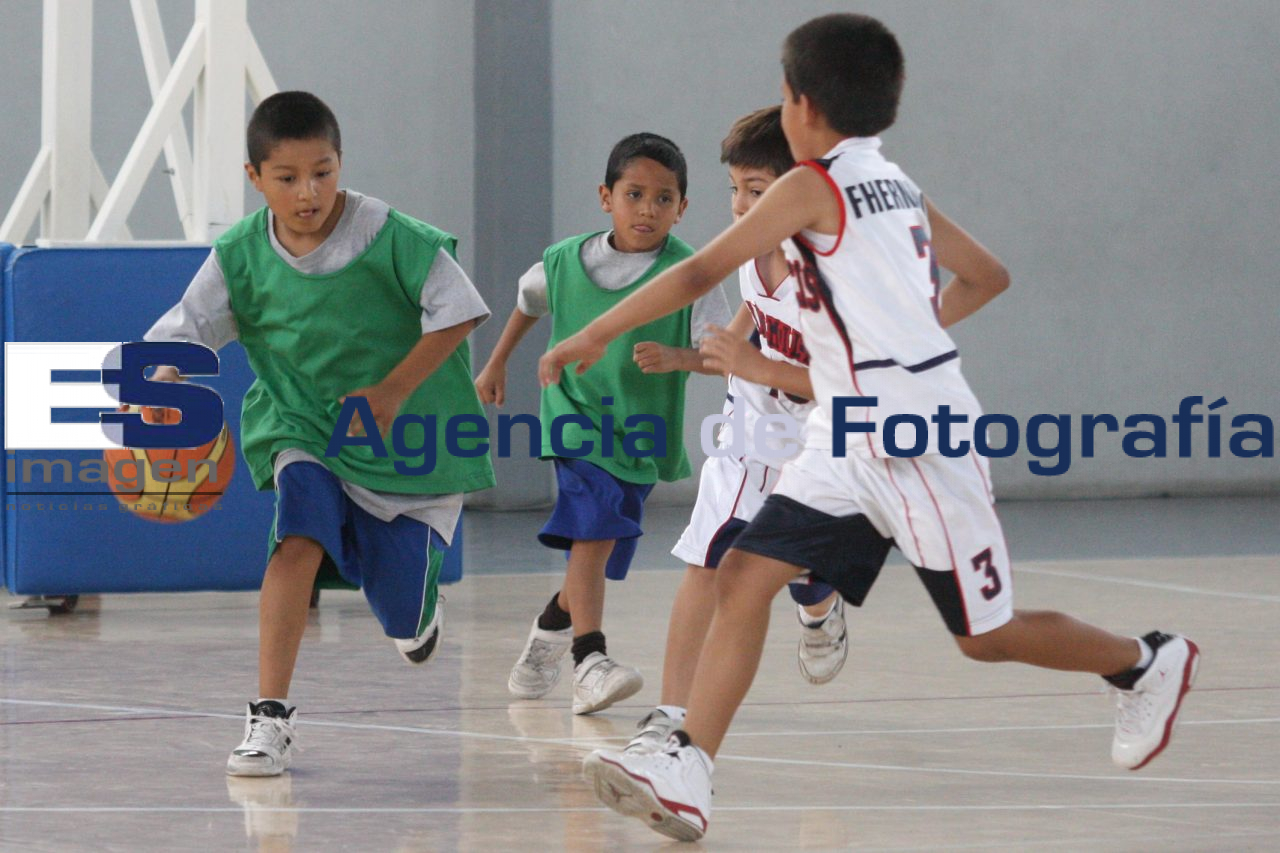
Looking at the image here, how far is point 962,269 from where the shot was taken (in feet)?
11.4

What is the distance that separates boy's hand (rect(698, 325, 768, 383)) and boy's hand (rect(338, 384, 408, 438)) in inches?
29.6

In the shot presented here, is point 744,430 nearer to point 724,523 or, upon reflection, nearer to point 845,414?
point 724,523

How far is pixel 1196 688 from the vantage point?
4.77m

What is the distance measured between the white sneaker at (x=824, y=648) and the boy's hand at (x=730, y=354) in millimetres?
1310

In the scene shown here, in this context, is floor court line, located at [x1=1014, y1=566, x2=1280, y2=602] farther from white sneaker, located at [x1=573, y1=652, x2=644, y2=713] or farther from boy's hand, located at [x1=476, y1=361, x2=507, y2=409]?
boy's hand, located at [x1=476, y1=361, x2=507, y2=409]

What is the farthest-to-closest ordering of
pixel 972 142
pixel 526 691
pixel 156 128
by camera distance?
pixel 972 142 → pixel 156 128 → pixel 526 691

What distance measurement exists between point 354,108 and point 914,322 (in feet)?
23.2

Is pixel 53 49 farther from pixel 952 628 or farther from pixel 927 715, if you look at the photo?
pixel 952 628

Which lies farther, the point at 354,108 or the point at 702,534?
the point at 354,108

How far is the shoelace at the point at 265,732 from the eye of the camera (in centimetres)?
373

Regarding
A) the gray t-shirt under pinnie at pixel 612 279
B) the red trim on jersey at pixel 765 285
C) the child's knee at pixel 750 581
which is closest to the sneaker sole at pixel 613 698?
the gray t-shirt under pinnie at pixel 612 279

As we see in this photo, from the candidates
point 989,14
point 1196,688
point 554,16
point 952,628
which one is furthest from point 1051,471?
point 952,628

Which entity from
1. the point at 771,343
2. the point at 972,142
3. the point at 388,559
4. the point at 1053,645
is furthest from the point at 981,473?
the point at 972,142

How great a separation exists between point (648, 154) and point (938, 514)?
1781mm
